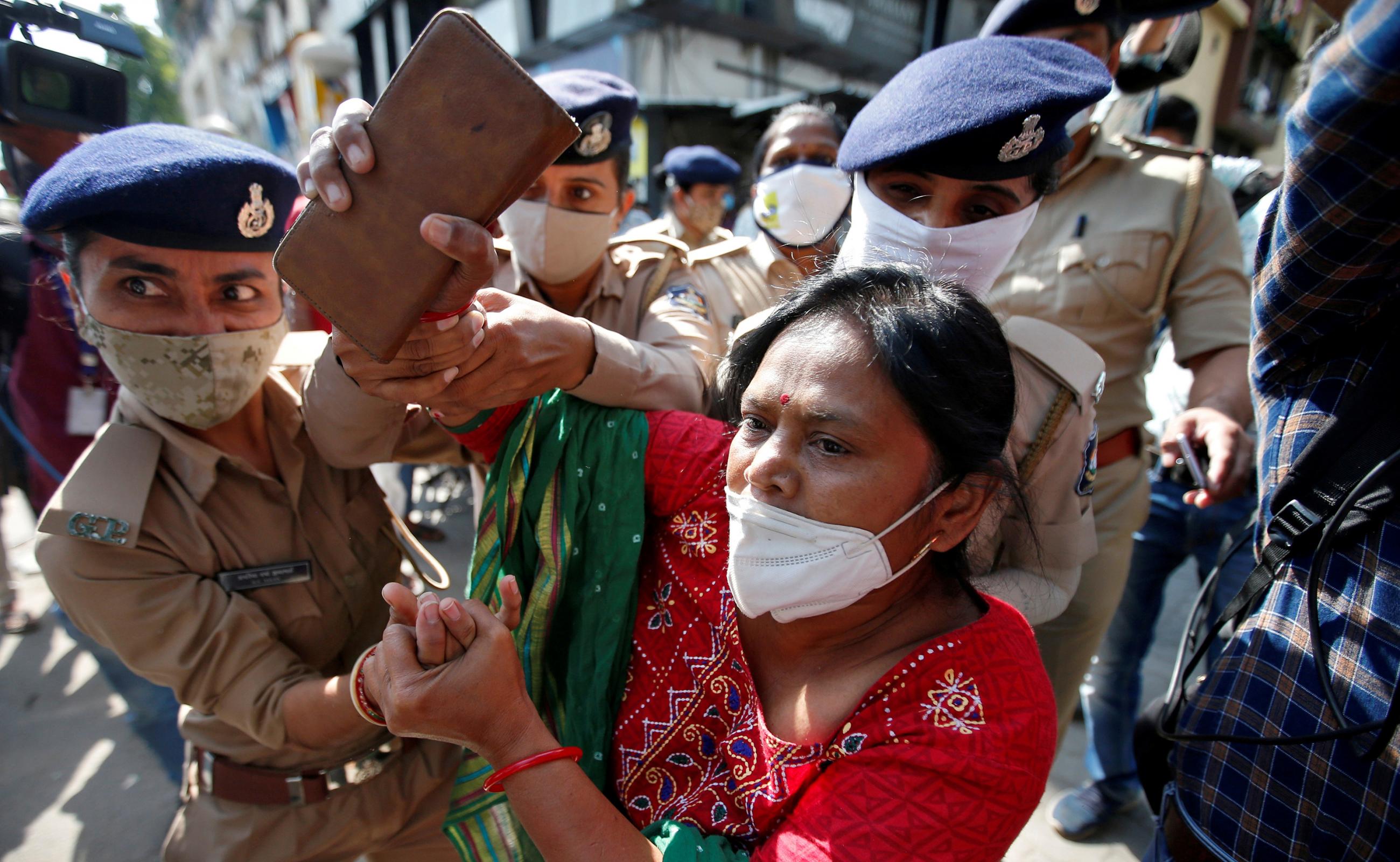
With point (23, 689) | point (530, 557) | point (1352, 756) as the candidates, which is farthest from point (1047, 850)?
point (23, 689)

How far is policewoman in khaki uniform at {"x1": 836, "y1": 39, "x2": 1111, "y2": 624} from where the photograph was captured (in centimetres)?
147

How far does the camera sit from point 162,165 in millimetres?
1349

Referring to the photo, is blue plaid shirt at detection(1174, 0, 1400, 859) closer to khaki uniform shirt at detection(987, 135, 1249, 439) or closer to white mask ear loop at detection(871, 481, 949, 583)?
white mask ear loop at detection(871, 481, 949, 583)

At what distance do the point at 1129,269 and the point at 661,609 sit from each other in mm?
1759

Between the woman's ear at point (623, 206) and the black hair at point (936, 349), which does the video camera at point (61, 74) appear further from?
the black hair at point (936, 349)

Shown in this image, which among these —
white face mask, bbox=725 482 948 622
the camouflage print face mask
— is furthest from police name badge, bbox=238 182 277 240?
white face mask, bbox=725 482 948 622

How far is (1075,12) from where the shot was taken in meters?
2.14

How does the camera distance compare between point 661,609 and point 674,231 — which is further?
point 674,231

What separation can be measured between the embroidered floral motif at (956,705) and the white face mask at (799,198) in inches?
80.9

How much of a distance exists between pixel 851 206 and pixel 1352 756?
4.44 feet

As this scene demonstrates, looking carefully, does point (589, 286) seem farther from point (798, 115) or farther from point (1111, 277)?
point (798, 115)

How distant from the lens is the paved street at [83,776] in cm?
262

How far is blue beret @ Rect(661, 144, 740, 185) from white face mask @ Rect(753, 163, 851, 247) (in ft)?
10.1

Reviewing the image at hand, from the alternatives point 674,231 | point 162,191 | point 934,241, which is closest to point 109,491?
point 162,191
